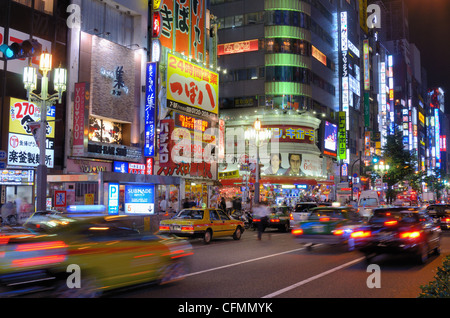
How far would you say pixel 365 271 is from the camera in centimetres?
1180

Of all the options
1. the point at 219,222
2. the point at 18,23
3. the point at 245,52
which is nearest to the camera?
the point at 219,222

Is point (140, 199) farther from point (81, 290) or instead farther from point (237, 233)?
point (81, 290)

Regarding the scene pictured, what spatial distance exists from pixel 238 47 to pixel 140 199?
35.8 meters

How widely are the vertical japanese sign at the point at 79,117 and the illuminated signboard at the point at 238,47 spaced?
106ft

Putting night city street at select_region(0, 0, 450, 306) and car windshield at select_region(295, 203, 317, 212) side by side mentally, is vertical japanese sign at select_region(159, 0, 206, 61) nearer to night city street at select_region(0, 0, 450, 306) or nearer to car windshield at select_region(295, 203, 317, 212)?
night city street at select_region(0, 0, 450, 306)

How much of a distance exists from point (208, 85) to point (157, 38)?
23.5 feet

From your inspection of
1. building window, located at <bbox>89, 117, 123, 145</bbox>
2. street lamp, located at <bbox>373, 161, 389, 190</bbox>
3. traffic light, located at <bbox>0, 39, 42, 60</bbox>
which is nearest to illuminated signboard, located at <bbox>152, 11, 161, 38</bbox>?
building window, located at <bbox>89, 117, 123, 145</bbox>

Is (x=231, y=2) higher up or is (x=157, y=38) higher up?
(x=231, y=2)

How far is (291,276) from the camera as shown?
1105 cm

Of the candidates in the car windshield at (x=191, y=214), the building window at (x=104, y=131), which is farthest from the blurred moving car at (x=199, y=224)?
the building window at (x=104, y=131)

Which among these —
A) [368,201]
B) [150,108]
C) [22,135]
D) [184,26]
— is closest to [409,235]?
[22,135]
